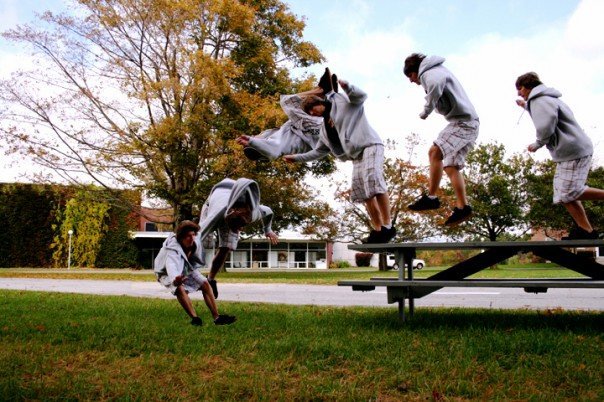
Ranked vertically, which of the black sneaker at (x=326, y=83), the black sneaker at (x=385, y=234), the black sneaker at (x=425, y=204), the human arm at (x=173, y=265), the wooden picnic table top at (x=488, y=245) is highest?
the black sneaker at (x=326, y=83)

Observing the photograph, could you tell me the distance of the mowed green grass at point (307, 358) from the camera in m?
3.35

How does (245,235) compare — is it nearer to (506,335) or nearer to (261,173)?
(261,173)

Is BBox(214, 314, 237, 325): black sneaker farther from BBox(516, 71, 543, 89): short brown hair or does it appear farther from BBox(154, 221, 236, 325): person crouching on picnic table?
BBox(516, 71, 543, 89): short brown hair

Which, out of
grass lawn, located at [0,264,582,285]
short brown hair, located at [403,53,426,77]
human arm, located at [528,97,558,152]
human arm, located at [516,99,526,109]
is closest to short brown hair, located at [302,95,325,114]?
short brown hair, located at [403,53,426,77]

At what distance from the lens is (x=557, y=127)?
587 cm

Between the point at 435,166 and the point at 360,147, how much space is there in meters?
0.89

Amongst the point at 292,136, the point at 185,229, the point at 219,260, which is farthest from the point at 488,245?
the point at 219,260

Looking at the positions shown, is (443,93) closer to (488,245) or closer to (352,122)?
(352,122)

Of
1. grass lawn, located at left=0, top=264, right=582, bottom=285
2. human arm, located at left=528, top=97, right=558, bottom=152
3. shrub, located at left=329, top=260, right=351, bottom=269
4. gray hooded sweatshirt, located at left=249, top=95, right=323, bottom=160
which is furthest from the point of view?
shrub, located at left=329, top=260, right=351, bottom=269

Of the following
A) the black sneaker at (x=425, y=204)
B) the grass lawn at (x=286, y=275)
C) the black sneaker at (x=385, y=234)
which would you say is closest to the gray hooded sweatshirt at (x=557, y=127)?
the black sneaker at (x=425, y=204)

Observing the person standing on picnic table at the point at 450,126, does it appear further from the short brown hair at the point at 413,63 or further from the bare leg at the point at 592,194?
the bare leg at the point at 592,194

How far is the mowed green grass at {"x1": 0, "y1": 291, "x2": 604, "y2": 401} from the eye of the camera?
11.0ft

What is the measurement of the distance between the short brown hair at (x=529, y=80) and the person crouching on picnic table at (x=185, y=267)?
3.92 metres

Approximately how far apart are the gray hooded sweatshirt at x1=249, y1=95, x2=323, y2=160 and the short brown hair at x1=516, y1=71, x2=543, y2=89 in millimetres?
2271
